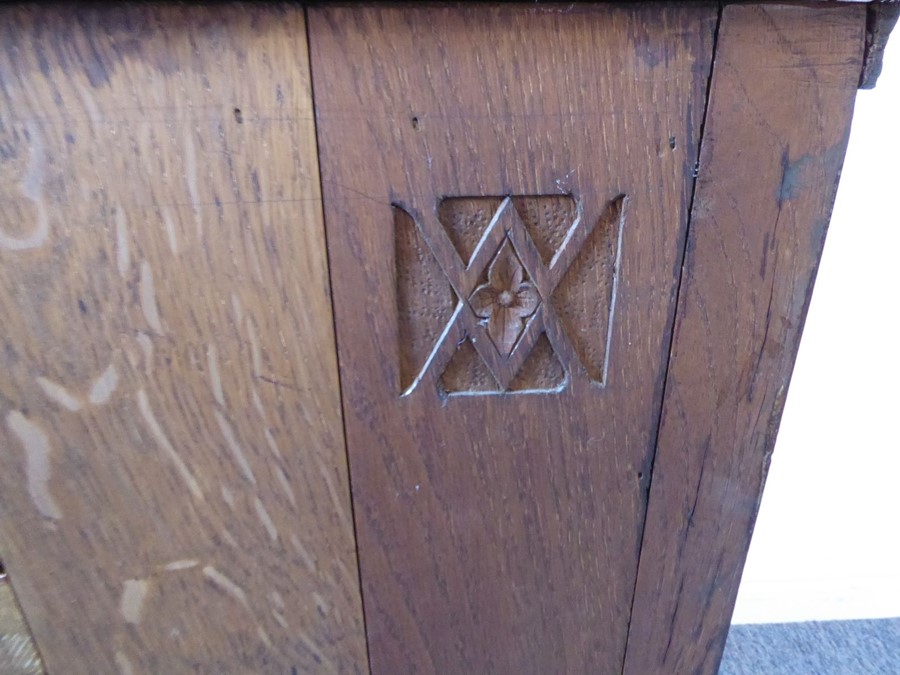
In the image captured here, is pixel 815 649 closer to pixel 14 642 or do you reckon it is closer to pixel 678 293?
pixel 678 293

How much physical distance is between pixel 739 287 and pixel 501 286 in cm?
17

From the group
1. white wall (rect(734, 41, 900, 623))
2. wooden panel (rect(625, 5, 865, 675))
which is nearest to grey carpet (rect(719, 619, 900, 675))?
white wall (rect(734, 41, 900, 623))

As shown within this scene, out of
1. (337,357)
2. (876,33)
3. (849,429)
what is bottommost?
(849,429)

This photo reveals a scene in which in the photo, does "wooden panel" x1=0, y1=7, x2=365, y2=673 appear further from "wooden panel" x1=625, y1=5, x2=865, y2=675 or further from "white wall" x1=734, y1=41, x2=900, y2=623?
"white wall" x1=734, y1=41, x2=900, y2=623

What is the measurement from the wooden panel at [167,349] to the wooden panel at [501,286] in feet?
0.10

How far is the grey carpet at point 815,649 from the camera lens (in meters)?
0.90

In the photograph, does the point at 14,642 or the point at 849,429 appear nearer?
the point at 14,642

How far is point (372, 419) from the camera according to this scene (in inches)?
16.1

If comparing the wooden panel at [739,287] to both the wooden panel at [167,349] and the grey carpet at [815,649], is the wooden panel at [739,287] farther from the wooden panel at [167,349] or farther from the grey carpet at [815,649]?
the grey carpet at [815,649]

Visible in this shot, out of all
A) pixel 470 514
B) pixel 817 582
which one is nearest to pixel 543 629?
pixel 470 514

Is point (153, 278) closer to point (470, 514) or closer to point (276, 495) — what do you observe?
point (276, 495)

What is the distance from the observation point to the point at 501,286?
38 cm

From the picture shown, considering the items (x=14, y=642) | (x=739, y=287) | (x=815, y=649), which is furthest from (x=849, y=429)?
(x=14, y=642)

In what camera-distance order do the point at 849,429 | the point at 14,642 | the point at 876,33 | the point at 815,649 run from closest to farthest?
the point at 876,33 < the point at 14,642 < the point at 849,429 < the point at 815,649
